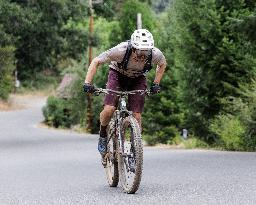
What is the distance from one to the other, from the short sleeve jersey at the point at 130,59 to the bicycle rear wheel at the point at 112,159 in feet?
2.37

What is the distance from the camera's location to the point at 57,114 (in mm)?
55344

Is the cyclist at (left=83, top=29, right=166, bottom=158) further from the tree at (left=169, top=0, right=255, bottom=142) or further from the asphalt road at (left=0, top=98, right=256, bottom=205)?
the tree at (left=169, top=0, right=255, bottom=142)

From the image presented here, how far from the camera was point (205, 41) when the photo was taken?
85.0 ft

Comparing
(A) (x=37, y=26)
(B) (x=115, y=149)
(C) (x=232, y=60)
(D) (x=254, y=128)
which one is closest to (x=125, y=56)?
(B) (x=115, y=149)

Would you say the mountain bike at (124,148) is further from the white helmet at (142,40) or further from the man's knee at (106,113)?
the white helmet at (142,40)

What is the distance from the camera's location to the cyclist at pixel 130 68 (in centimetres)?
833

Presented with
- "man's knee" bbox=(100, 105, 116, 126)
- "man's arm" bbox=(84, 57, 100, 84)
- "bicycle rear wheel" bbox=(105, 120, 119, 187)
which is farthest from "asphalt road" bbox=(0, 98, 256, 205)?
"man's arm" bbox=(84, 57, 100, 84)

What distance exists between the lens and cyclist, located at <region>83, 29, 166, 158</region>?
8.33 m

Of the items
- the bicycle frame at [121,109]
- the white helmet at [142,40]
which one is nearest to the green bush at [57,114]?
the bicycle frame at [121,109]

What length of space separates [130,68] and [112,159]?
1237 millimetres

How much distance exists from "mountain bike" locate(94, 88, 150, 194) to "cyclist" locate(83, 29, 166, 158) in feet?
0.30

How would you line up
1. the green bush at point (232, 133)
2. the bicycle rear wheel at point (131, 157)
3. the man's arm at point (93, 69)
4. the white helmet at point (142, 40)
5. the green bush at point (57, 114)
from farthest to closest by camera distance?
the green bush at point (57, 114) < the green bush at point (232, 133) < the man's arm at point (93, 69) < the white helmet at point (142, 40) < the bicycle rear wheel at point (131, 157)

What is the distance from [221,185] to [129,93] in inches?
61.8

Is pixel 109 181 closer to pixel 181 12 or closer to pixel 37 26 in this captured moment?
pixel 181 12
